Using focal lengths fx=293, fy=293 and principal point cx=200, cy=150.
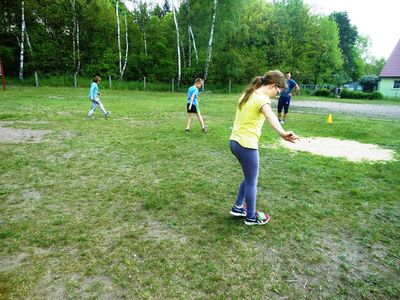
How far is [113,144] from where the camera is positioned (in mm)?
7500

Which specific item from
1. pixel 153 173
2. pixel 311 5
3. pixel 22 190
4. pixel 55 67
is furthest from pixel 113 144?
pixel 311 5

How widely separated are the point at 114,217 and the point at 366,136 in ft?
27.1

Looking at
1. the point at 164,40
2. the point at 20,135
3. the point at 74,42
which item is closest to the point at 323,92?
the point at 164,40

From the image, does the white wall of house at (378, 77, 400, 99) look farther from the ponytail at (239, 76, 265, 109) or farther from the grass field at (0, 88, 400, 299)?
the ponytail at (239, 76, 265, 109)

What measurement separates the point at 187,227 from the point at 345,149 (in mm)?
5534

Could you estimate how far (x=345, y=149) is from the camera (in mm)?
7434

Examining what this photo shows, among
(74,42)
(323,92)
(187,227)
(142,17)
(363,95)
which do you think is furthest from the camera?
(323,92)

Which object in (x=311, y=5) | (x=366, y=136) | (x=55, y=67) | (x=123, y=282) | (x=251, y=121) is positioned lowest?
(x=123, y=282)

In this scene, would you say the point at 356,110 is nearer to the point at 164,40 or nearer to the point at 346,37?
the point at 164,40

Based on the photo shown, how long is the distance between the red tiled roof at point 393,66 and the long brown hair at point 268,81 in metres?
43.5

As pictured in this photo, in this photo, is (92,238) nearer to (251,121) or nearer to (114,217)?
(114,217)

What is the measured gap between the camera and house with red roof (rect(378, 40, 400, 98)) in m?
38.4

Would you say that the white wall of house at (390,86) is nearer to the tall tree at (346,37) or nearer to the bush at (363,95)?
the bush at (363,95)

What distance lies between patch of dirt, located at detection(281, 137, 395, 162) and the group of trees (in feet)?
78.0
